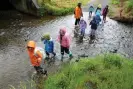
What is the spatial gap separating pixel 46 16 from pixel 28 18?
1.27 meters

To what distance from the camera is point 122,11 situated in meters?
21.4

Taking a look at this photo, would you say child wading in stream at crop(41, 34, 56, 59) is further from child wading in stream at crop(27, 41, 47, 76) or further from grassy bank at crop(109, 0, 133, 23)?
grassy bank at crop(109, 0, 133, 23)

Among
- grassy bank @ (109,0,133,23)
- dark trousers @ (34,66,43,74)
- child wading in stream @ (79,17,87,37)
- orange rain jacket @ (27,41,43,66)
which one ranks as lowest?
dark trousers @ (34,66,43,74)

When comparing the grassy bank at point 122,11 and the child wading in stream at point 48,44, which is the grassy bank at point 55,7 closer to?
the grassy bank at point 122,11

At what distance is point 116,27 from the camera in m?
19.3

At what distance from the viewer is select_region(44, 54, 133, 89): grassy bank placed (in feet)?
35.1

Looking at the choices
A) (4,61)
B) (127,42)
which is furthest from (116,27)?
(4,61)

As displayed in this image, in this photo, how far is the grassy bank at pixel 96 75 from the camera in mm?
10703

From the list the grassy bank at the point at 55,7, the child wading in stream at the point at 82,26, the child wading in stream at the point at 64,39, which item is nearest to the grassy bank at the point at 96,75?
the child wading in stream at the point at 64,39

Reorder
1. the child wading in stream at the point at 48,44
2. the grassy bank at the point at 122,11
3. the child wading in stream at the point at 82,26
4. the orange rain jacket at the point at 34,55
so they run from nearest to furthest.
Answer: the orange rain jacket at the point at 34,55 < the child wading in stream at the point at 48,44 < the child wading in stream at the point at 82,26 < the grassy bank at the point at 122,11

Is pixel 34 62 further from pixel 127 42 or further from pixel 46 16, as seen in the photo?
pixel 46 16

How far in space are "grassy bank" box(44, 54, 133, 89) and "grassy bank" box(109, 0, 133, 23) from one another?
800 cm

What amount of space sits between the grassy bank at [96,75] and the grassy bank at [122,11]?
26.3 feet

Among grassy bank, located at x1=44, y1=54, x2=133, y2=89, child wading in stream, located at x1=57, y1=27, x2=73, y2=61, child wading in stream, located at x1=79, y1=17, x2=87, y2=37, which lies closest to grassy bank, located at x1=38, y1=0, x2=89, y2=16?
child wading in stream, located at x1=79, y1=17, x2=87, y2=37
